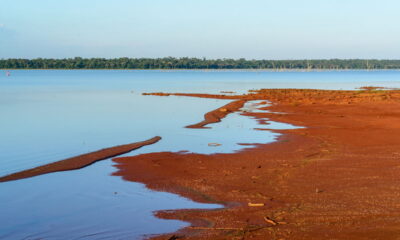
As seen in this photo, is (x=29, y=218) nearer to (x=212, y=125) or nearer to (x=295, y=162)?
(x=295, y=162)

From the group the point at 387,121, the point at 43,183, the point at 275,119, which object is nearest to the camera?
the point at 43,183

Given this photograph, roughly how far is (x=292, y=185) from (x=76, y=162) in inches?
269

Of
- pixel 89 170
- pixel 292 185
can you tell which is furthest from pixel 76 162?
pixel 292 185

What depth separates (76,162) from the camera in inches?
600

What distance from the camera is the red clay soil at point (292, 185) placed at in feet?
27.3

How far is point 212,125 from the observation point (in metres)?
25.5

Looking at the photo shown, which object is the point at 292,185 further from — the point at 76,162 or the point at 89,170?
the point at 76,162

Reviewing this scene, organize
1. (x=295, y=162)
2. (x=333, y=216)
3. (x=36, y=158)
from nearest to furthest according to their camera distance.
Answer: (x=333, y=216) → (x=295, y=162) → (x=36, y=158)

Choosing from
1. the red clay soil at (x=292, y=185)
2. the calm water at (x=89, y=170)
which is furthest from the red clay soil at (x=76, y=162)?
the red clay soil at (x=292, y=185)

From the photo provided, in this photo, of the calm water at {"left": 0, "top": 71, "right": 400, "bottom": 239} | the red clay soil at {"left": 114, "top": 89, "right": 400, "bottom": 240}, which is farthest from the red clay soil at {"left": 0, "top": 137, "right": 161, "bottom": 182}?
the red clay soil at {"left": 114, "top": 89, "right": 400, "bottom": 240}

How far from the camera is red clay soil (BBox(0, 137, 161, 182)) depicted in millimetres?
13500

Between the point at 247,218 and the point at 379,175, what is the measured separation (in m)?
4.71

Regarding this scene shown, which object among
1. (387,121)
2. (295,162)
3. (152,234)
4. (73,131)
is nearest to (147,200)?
(152,234)

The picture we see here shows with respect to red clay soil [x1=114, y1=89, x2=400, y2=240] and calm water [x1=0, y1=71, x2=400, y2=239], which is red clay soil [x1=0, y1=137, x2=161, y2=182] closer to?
calm water [x1=0, y1=71, x2=400, y2=239]
